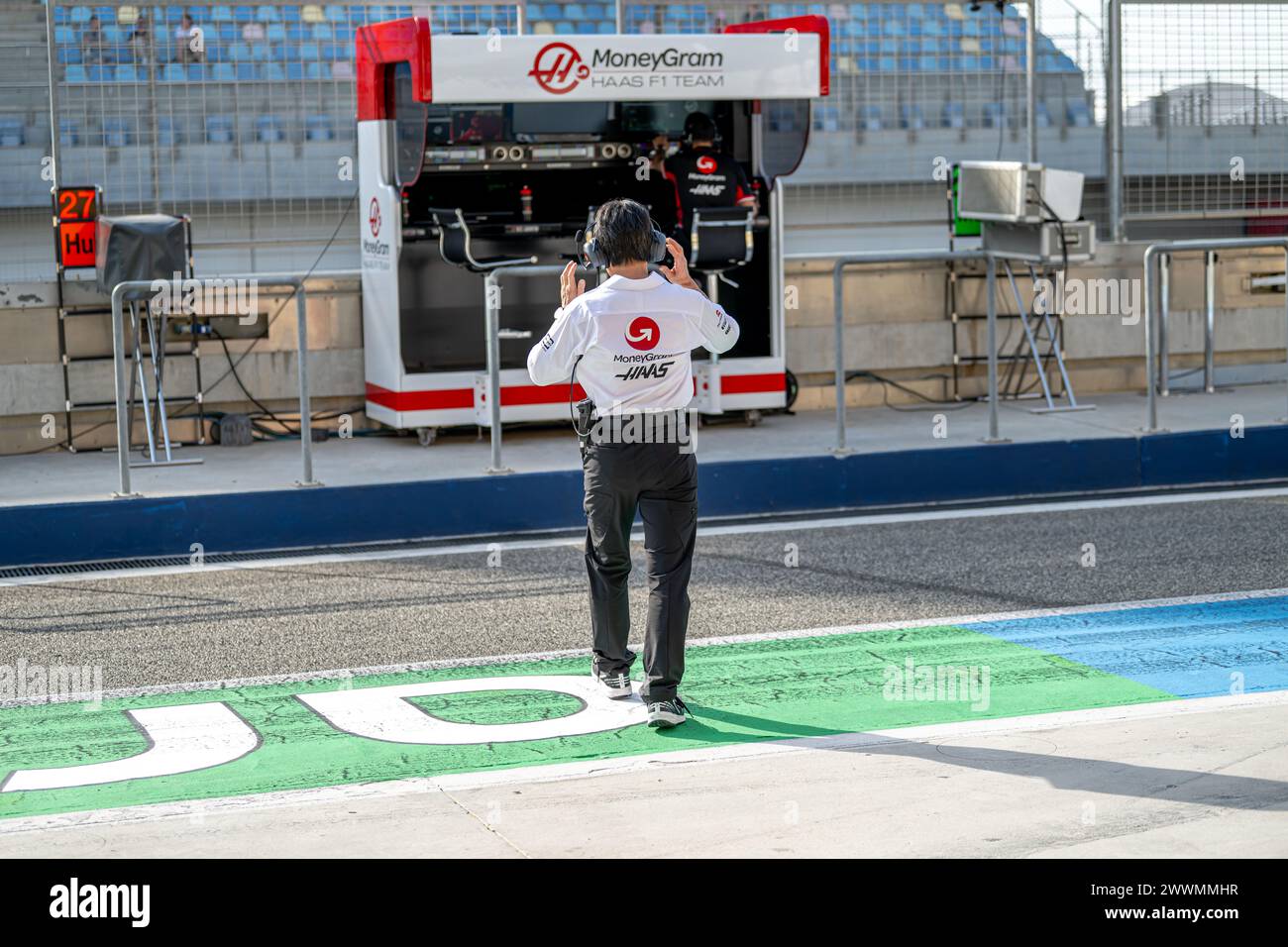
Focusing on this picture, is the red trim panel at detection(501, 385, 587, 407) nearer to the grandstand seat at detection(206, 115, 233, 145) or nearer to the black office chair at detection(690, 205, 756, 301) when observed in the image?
the black office chair at detection(690, 205, 756, 301)

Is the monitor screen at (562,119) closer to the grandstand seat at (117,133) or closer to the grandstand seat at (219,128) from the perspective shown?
the grandstand seat at (219,128)

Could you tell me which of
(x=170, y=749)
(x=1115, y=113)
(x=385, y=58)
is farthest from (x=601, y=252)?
(x=1115, y=113)

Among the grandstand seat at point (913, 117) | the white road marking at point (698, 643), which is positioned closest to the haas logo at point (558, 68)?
the grandstand seat at point (913, 117)

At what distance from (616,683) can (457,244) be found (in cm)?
567

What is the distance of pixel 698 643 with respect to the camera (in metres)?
7.60

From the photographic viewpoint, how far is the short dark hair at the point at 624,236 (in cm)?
624

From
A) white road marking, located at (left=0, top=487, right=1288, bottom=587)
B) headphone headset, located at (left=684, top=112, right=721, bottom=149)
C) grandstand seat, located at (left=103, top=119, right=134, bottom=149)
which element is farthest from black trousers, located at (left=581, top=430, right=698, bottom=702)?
grandstand seat, located at (left=103, top=119, right=134, bottom=149)

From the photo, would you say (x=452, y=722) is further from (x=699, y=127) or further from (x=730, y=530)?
(x=699, y=127)

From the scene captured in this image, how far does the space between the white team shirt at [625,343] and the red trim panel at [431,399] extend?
18.7ft

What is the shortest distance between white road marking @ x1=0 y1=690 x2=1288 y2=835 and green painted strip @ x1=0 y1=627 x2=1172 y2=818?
0.07 metres

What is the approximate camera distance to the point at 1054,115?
14.6 metres

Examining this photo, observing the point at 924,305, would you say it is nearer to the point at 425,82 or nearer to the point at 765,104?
the point at 765,104
